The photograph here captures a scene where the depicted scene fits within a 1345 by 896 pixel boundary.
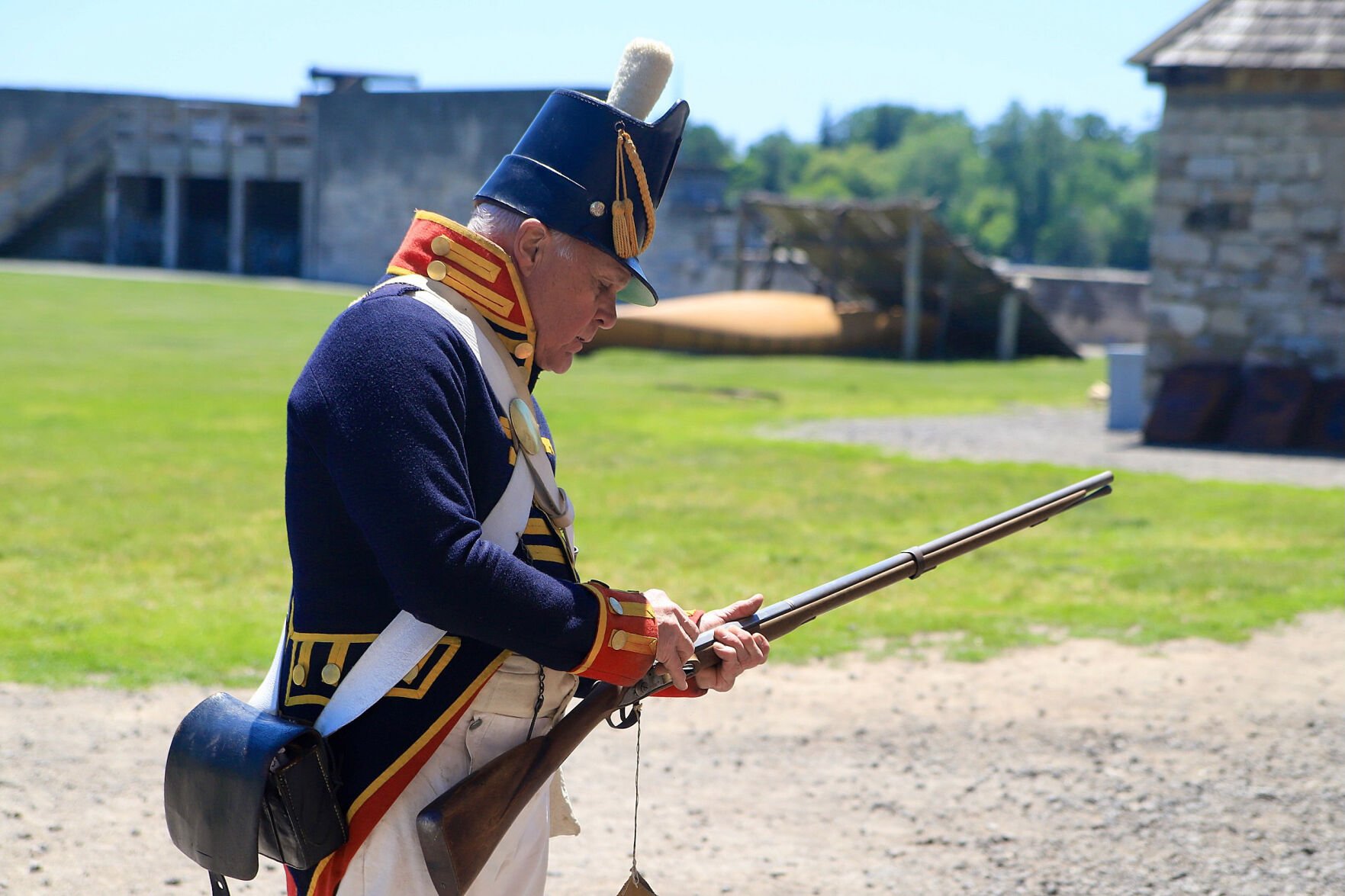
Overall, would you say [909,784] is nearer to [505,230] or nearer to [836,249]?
[505,230]

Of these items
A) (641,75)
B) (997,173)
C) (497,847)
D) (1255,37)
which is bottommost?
(497,847)

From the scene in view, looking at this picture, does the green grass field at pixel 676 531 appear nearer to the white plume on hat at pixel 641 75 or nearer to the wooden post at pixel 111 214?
the white plume on hat at pixel 641 75

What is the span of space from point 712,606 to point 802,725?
1379mm

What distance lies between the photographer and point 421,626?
7.57 feet

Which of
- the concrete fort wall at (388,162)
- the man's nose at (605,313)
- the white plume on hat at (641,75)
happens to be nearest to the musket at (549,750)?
the man's nose at (605,313)

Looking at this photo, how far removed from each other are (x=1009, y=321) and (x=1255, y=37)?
39.0 feet

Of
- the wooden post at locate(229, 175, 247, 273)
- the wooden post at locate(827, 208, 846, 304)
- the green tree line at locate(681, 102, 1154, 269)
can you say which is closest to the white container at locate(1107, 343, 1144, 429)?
the wooden post at locate(827, 208, 846, 304)

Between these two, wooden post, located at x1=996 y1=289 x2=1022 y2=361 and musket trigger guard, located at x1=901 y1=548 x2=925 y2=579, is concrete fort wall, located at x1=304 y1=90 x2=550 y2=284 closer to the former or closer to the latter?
wooden post, located at x1=996 y1=289 x2=1022 y2=361

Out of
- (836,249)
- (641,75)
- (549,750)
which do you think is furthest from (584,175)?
(836,249)

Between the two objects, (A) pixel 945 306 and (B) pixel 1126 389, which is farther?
(A) pixel 945 306

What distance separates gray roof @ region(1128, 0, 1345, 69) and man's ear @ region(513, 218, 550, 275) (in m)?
13.1

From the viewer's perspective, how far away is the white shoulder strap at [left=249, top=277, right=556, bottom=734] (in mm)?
2307

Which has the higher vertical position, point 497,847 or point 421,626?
point 421,626

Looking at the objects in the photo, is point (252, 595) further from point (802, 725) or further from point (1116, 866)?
point (1116, 866)
